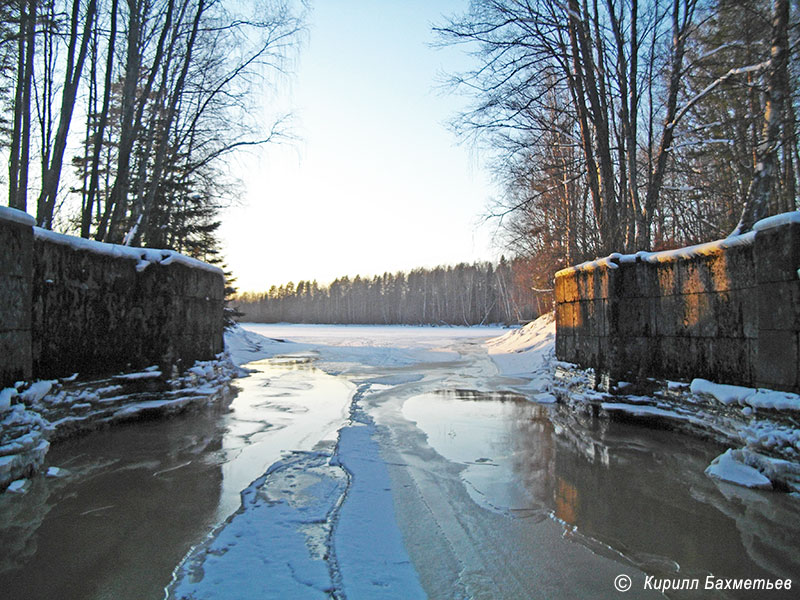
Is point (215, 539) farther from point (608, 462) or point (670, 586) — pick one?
point (608, 462)

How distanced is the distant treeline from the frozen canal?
143 ft

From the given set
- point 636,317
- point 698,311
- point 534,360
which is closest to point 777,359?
point 698,311

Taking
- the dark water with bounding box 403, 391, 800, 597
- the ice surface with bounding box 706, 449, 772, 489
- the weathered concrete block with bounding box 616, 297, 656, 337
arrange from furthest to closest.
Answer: the weathered concrete block with bounding box 616, 297, 656, 337
the ice surface with bounding box 706, 449, 772, 489
the dark water with bounding box 403, 391, 800, 597

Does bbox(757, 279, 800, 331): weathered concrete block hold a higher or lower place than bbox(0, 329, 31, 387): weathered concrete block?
higher

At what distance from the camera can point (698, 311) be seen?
5.88 m

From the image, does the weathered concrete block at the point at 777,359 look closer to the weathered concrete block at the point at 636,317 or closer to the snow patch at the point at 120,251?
the weathered concrete block at the point at 636,317

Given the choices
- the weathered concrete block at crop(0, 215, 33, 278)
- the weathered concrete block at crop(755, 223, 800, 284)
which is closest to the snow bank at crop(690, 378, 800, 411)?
the weathered concrete block at crop(755, 223, 800, 284)

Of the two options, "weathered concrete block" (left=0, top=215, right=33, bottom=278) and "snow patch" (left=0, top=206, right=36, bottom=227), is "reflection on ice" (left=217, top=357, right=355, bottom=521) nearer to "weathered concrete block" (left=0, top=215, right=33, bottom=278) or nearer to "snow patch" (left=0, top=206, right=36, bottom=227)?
"weathered concrete block" (left=0, top=215, right=33, bottom=278)

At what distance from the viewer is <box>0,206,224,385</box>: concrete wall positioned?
4562 mm

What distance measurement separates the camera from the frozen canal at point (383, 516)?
8.46ft

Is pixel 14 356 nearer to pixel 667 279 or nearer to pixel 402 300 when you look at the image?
pixel 667 279

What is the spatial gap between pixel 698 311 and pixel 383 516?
4803mm

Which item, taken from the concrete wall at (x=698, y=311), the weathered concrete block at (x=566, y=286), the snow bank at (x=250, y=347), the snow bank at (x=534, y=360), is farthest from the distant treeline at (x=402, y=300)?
the concrete wall at (x=698, y=311)

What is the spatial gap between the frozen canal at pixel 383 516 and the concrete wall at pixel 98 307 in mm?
1049
